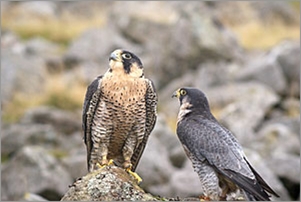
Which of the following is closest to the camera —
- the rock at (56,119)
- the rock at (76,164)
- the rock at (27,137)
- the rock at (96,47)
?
the rock at (76,164)

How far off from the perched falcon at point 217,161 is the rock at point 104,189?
60 cm

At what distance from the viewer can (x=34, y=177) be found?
38.6 ft

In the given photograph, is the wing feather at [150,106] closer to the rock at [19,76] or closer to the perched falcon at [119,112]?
the perched falcon at [119,112]

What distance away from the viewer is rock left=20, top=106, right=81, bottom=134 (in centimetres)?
1598

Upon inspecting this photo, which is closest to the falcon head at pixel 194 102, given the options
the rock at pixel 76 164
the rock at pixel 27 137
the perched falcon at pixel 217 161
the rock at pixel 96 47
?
the perched falcon at pixel 217 161

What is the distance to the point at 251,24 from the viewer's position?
2667 centimetres

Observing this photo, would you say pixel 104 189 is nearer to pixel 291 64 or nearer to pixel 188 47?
pixel 291 64

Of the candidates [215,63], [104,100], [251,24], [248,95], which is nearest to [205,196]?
[104,100]

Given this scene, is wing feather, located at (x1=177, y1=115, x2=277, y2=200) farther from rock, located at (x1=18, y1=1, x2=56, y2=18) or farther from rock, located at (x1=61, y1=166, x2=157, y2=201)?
rock, located at (x1=18, y1=1, x2=56, y2=18)

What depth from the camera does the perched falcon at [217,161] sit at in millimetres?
6094

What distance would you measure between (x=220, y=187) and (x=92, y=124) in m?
→ 1.56

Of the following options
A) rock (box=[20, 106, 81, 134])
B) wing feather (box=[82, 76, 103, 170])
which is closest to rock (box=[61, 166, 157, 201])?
wing feather (box=[82, 76, 103, 170])

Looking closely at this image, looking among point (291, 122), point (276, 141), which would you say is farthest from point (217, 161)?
point (291, 122)

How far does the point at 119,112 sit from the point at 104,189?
1.27 meters
